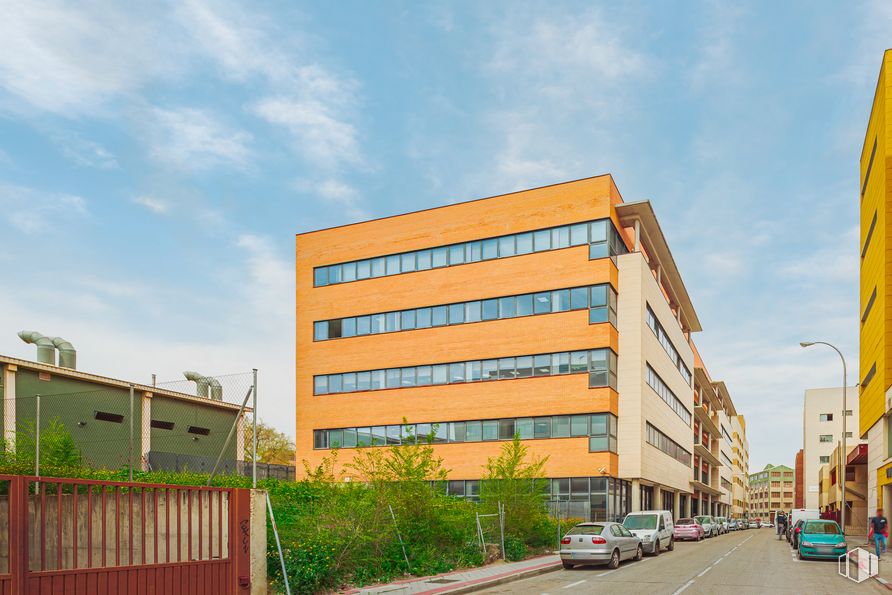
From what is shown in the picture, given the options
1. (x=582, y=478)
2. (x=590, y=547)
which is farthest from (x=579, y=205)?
(x=590, y=547)

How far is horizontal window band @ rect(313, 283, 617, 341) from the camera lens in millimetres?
41594

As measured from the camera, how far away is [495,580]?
759 inches

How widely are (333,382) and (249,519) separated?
35.8 metres

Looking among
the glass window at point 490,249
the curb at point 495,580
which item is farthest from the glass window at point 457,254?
the curb at point 495,580

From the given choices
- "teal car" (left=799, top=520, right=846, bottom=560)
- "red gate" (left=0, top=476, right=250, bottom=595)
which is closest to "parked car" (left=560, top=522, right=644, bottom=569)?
"teal car" (left=799, top=520, right=846, bottom=560)

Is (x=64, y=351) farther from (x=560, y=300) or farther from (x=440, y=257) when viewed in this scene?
(x=560, y=300)

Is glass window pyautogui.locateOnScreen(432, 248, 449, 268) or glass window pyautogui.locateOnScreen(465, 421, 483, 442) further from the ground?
glass window pyautogui.locateOnScreen(432, 248, 449, 268)

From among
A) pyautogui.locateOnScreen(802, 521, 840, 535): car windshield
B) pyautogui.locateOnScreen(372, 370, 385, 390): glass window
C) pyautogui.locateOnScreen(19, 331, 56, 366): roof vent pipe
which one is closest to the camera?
pyautogui.locateOnScreen(802, 521, 840, 535): car windshield

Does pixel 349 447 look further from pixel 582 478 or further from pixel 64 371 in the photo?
pixel 64 371

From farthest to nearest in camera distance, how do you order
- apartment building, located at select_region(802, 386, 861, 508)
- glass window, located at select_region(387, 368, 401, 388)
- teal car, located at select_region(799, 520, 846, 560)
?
apartment building, located at select_region(802, 386, 861, 508), glass window, located at select_region(387, 368, 401, 388), teal car, located at select_region(799, 520, 846, 560)

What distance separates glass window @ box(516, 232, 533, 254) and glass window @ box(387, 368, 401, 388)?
10.2 m

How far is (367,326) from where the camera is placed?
4834 centimetres

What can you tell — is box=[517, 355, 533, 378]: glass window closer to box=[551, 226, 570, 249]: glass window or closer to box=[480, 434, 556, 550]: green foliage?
box=[551, 226, 570, 249]: glass window

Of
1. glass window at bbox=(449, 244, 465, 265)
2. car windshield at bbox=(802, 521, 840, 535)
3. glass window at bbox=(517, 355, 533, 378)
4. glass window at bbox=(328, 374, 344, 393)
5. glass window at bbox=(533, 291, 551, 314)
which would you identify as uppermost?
glass window at bbox=(449, 244, 465, 265)
